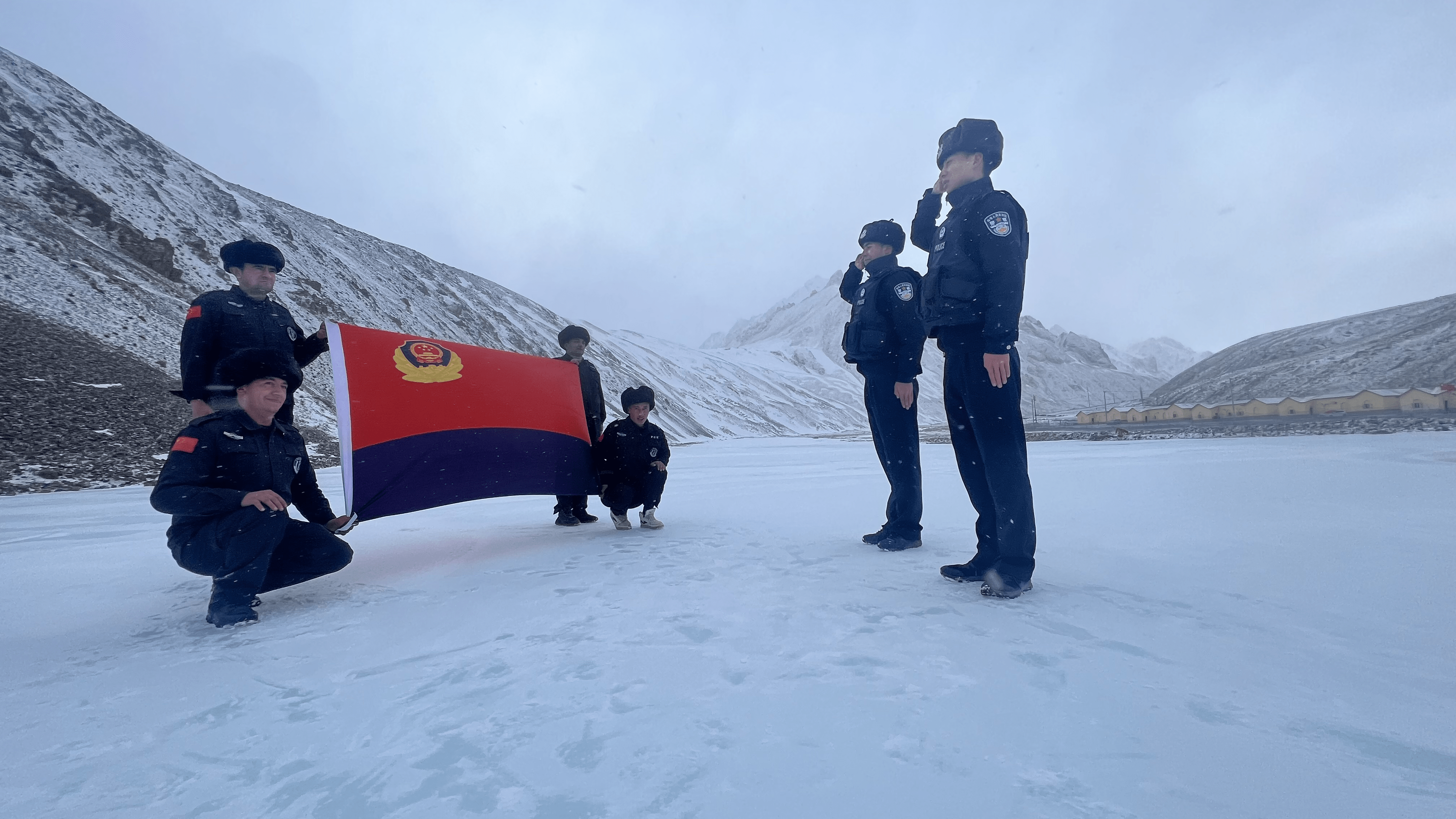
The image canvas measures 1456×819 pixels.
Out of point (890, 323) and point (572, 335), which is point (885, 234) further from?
point (572, 335)

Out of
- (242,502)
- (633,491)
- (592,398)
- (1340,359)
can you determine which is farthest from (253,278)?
(1340,359)

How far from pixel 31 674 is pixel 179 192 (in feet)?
128

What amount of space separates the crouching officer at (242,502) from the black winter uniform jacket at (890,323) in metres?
3.18

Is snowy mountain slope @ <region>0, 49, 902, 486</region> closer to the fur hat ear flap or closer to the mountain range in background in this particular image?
the mountain range in background

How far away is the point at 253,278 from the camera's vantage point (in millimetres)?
3309

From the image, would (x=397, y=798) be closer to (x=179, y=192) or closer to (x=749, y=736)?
(x=749, y=736)

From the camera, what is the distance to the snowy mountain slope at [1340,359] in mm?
54250

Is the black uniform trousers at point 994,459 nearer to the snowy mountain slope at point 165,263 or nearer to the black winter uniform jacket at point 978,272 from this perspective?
the black winter uniform jacket at point 978,272

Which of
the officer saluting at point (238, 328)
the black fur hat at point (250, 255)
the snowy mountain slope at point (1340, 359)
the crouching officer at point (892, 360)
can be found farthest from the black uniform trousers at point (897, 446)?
the snowy mountain slope at point (1340, 359)

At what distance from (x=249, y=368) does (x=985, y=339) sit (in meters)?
3.40

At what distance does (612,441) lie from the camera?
4.52 meters

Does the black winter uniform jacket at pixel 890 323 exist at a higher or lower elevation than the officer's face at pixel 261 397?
higher

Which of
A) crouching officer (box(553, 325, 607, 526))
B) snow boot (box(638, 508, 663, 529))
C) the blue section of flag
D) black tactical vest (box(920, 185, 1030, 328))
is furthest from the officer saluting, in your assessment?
black tactical vest (box(920, 185, 1030, 328))

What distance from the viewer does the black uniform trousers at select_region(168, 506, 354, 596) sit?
246 centimetres
